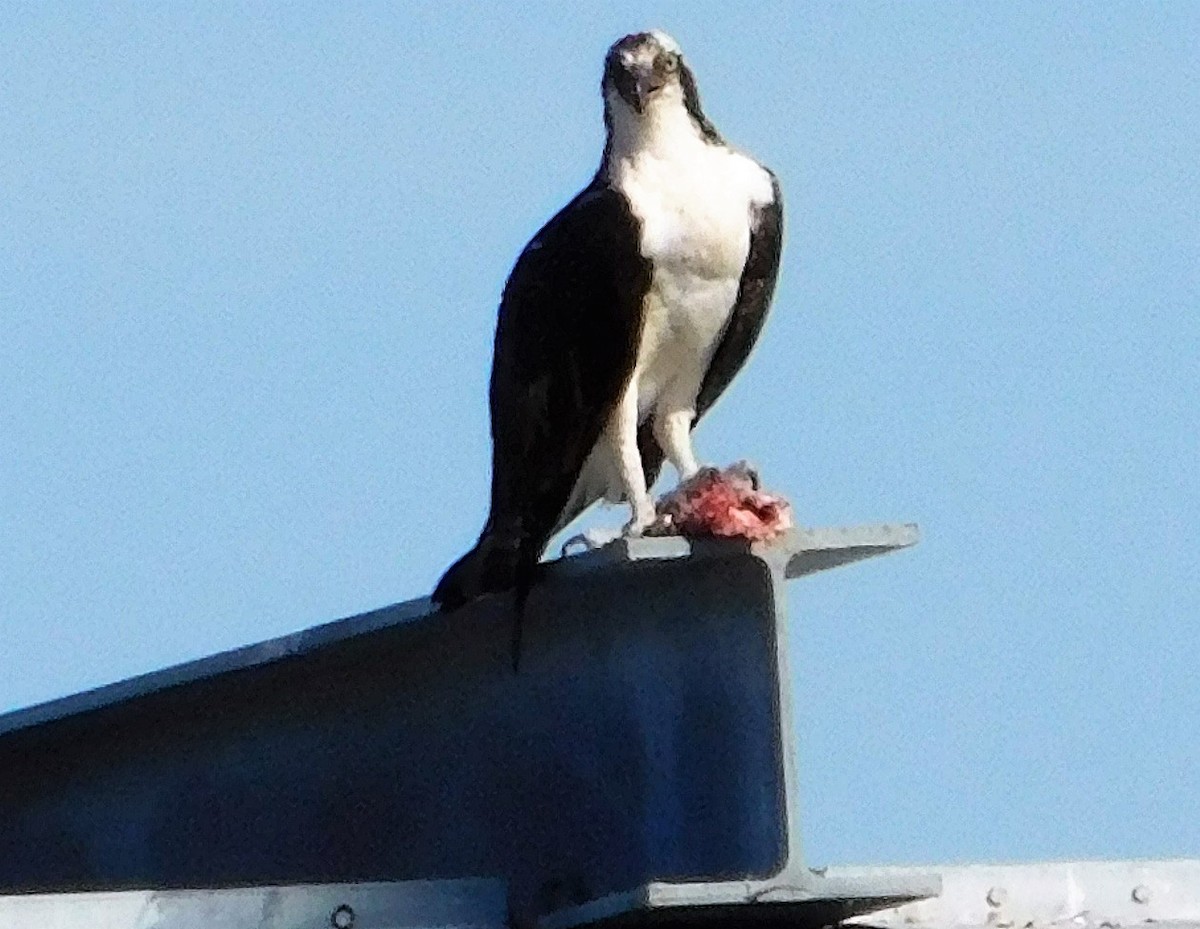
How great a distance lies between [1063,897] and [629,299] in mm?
2186

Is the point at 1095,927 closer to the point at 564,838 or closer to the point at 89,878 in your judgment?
the point at 564,838

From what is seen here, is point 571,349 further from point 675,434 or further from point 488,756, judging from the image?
point 488,756

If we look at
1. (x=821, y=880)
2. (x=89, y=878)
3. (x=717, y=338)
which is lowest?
(x=821, y=880)

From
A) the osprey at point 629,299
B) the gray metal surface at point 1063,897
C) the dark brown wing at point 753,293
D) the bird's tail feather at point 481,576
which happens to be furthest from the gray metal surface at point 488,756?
the dark brown wing at point 753,293

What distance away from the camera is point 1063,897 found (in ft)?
25.8

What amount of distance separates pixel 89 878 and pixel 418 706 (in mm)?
1212

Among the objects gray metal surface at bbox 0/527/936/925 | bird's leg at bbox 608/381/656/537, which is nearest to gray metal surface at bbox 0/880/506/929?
gray metal surface at bbox 0/527/936/925

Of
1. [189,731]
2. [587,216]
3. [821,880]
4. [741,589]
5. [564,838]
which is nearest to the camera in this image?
[821,880]

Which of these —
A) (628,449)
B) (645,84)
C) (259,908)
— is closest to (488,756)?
(259,908)

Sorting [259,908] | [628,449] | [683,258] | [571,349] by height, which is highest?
[683,258]

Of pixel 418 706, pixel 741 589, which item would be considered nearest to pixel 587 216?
pixel 418 706

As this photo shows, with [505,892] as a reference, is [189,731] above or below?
above

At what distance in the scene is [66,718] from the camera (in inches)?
346

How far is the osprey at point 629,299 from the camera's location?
9258 mm
